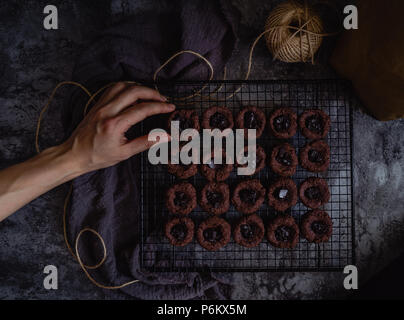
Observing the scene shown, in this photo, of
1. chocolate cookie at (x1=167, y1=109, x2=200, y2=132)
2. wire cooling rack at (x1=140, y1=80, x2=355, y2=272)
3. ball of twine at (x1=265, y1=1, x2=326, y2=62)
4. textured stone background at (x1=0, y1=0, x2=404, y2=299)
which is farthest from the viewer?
textured stone background at (x1=0, y1=0, x2=404, y2=299)

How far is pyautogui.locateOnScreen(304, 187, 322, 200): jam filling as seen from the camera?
103 inches

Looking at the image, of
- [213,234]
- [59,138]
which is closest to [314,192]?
[213,234]

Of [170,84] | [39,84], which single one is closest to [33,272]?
[39,84]

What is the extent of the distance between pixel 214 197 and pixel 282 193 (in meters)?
0.58

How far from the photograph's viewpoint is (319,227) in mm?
2607

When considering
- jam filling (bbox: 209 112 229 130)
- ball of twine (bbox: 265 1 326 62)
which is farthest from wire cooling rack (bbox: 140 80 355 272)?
ball of twine (bbox: 265 1 326 62)

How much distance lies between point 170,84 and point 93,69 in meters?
0.70

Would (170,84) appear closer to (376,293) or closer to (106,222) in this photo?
(106,222)

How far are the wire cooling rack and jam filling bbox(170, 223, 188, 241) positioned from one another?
0.18 meters

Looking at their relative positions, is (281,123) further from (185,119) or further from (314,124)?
(185,119)

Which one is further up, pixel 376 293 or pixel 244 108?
pixel 244 108

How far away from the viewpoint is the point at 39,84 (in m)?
2.88

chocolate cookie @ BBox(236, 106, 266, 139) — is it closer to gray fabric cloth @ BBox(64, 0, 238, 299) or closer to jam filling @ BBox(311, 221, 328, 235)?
gray fabric cloth @ BBox(64, 0, 238, 299)

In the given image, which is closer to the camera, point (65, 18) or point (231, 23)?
point (231, 23)
